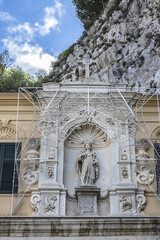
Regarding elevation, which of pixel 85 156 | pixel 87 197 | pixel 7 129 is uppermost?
pixel 7 129

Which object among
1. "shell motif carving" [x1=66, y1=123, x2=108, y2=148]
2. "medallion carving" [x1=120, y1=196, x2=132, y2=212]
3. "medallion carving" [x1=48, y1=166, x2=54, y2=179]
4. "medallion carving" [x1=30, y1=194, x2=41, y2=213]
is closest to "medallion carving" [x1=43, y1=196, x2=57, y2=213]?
"medallion carving" [x1=30, y1=194, x2=41, y2=213]

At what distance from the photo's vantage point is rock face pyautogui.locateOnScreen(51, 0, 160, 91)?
58.9ft

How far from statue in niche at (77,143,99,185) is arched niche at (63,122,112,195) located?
19 centimetres

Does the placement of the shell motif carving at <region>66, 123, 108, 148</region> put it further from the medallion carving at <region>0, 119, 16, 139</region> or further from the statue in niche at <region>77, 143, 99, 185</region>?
the medallion carving at <region>0, 119, 16, 139</region>

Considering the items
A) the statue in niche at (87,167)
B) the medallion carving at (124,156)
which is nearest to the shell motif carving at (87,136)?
the statue in niche at (87,167)

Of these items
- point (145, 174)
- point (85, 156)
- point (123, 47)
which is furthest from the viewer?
point (123, 47)

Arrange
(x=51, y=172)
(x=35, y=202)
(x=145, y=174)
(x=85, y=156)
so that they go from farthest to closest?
(x=85, y=156) < (x=145, y=174) < (x=51, y=172) < (x=35, y=202)

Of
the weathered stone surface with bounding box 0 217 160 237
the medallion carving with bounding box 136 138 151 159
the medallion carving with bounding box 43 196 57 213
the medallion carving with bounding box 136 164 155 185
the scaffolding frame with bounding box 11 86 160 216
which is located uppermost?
the scaffolding frame with bounding box 11 86 160 216

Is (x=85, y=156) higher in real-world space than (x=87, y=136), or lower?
lower

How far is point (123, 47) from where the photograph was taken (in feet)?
67.1

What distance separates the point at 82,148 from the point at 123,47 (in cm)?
1006

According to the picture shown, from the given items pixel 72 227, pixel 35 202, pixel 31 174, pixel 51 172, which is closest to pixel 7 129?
pixel 31 174

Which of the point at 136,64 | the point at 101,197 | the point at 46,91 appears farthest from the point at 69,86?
the point at 136,64

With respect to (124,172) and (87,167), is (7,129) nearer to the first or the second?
(87,167)
